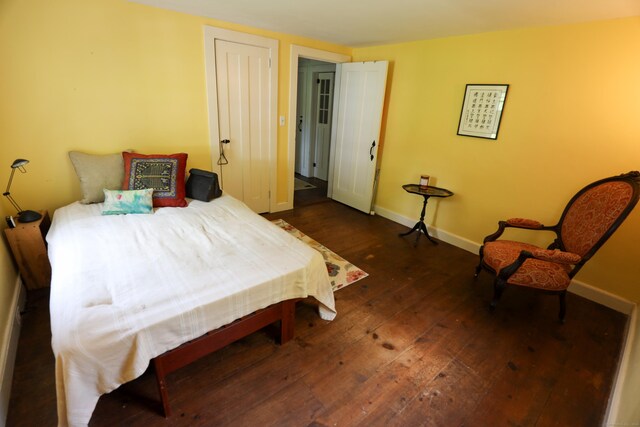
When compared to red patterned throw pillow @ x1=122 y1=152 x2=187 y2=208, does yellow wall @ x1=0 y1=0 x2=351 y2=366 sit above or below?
above

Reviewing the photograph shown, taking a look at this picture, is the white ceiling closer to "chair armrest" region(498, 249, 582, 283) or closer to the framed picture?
the framed picture

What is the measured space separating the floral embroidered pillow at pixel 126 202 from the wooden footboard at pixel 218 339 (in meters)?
1.41

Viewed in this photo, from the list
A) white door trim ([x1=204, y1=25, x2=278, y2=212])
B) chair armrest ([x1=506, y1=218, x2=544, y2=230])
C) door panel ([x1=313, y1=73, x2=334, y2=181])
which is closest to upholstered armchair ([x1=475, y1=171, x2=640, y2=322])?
chair armrest ([x1=506, y1=218, x2=544, y2=230])

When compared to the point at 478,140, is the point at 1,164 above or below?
below

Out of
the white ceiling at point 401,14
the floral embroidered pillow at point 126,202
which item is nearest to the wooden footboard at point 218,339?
the floral embroidered pillow at point 126,202

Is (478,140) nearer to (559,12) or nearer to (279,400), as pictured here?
(559,12)

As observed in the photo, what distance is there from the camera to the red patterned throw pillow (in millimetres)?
2486

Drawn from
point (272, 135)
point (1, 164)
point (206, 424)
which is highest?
point (272, 135)

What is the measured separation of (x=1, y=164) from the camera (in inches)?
88.4

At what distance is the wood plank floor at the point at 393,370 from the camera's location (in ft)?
4.67

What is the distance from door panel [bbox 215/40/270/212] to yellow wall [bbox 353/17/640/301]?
63.8 inches

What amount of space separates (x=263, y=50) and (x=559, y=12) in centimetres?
269

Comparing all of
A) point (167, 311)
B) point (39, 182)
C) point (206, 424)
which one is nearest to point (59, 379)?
point (167, 311)

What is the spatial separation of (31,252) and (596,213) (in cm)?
409
